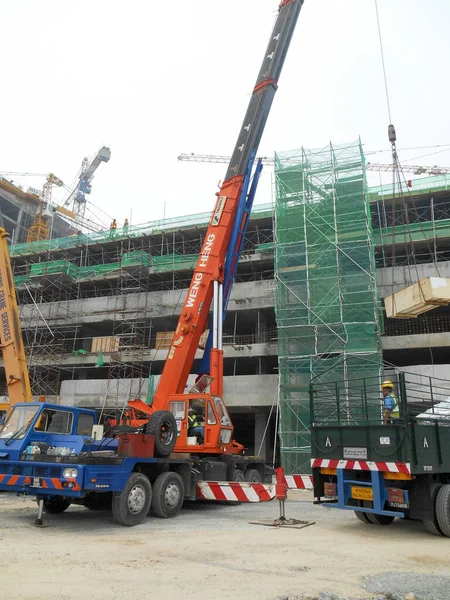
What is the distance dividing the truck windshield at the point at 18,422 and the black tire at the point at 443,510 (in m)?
7.38

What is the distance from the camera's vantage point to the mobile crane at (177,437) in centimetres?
871

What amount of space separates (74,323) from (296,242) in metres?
15.5

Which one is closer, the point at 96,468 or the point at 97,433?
the point at 96,468

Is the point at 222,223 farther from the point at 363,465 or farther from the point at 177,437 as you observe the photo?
the point at 363,465

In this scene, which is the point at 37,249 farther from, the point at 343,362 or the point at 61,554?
the point at 61,554

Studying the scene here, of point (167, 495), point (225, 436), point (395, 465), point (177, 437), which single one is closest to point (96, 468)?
point (167, 495)

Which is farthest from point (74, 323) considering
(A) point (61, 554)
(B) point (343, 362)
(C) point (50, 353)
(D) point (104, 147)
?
(D) point (104, 147)

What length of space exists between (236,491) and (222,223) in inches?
274

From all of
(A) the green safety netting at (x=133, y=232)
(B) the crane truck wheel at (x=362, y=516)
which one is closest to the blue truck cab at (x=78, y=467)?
(B) the crane truck wheel at (x=362, y=516)

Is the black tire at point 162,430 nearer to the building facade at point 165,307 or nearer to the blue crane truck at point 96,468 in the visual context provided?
the blue crane truck at point 96,468

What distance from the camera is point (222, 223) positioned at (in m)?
13.9

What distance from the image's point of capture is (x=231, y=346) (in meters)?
27.1

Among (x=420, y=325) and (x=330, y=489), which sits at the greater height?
(x=420, y=325)

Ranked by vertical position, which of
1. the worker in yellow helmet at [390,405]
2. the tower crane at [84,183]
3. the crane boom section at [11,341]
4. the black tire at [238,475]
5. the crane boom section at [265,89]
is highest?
the tower crane at [84,183]
